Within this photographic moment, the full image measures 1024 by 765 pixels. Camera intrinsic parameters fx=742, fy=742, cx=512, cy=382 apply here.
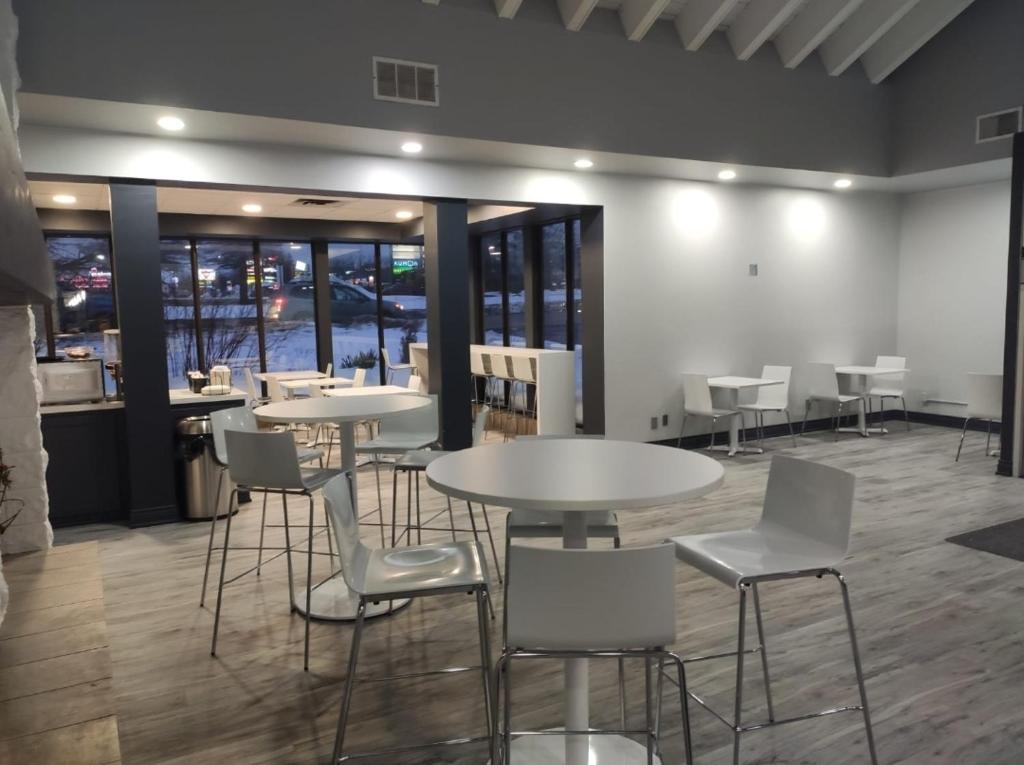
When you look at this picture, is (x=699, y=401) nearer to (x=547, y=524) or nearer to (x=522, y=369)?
(x=522, y=369)

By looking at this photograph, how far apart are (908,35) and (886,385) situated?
3710 millimetres

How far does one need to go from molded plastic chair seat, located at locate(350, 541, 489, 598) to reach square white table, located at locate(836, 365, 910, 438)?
21.1 ft

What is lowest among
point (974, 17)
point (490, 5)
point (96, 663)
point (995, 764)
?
point (995, 764)

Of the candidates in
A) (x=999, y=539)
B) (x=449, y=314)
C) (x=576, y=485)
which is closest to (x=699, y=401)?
(x=449, y=314)

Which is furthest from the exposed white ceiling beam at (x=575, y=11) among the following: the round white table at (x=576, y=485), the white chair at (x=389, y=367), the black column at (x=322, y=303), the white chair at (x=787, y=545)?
the black column at (x=322, y=303)

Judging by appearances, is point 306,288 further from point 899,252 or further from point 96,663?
point 96,663

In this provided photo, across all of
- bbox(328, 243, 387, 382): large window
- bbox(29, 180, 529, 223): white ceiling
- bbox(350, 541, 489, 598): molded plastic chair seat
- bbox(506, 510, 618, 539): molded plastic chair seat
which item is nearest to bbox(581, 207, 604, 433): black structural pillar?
bbox(29, 180, 529, 223): white ceiling

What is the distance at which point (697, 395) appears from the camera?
22.7 ft

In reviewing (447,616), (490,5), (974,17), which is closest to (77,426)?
(447,616)

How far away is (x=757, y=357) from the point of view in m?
7.68

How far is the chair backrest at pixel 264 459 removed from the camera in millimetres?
2969

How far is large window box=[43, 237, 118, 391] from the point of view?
30.7 feet

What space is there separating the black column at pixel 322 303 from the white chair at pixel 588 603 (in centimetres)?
924

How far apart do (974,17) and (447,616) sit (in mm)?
7139
